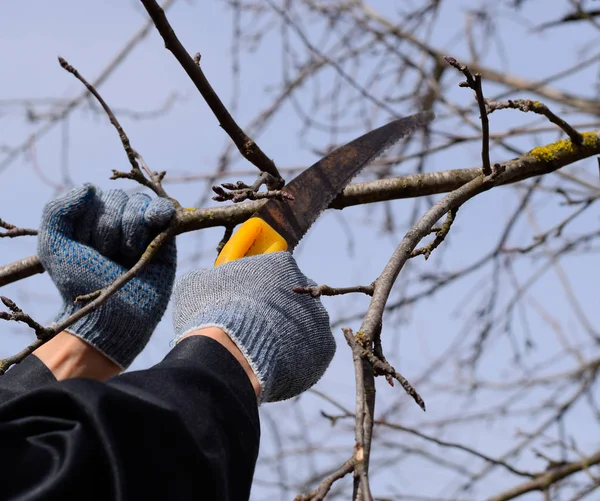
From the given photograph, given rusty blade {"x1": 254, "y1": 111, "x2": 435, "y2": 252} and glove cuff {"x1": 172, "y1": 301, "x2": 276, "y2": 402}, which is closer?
glove cuff {"x1": 172, "y1": 301, "x2": 276, "y2": 402}

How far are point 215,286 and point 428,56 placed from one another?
11.7 feet

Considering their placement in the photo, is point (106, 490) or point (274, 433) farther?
point (274, 433)

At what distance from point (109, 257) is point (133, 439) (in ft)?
3.79

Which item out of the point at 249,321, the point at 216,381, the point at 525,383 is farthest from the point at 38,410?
the point at 525,383

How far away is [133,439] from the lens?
1.55 meters

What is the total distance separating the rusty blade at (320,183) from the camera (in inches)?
93.6

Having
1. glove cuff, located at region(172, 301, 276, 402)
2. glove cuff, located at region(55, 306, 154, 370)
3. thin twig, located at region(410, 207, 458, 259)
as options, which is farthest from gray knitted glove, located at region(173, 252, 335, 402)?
glove cuff, located at region(55, 306, 154, 370)

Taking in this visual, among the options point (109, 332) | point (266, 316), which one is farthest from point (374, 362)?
point (109, 332)

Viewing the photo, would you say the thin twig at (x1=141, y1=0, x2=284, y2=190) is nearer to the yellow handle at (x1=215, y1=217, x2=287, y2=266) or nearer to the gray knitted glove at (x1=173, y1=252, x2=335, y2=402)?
the yellow handle at (x1=215, y1=217, x2=287, y2=266)

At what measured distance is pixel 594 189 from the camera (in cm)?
463

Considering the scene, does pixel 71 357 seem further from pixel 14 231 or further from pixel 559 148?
pixel 559 148

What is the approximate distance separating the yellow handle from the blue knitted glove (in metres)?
0.27

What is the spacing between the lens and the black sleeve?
1.47 meters

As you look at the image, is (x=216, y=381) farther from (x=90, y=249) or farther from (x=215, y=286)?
A: (x=90, y=249)
